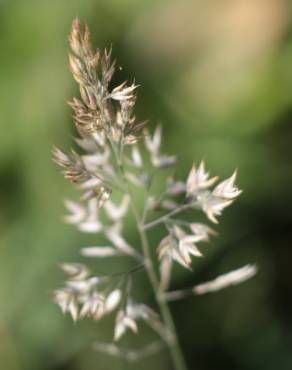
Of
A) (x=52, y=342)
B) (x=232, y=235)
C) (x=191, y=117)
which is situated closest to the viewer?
(x=52, y=342)

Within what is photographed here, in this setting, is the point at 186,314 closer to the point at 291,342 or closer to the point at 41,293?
the point at 291,342

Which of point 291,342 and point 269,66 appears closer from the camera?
point 291,342

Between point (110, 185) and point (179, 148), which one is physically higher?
point (179, 148)

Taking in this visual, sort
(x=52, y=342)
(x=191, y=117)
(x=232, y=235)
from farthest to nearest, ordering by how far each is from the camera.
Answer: (x=191, y=117)
(x=232, y=235)
(x=52, y=342)

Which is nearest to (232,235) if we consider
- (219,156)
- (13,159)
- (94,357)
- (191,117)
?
(219,156)

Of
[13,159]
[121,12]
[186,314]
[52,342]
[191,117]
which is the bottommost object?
[186,314]

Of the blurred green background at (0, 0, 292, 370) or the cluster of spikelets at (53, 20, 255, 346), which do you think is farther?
the blurred green background at (0, 0, 292, 370)

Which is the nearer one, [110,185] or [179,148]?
[110,185]

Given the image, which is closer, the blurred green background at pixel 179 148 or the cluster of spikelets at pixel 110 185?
the cluster of spikelets at pixel 110 185
